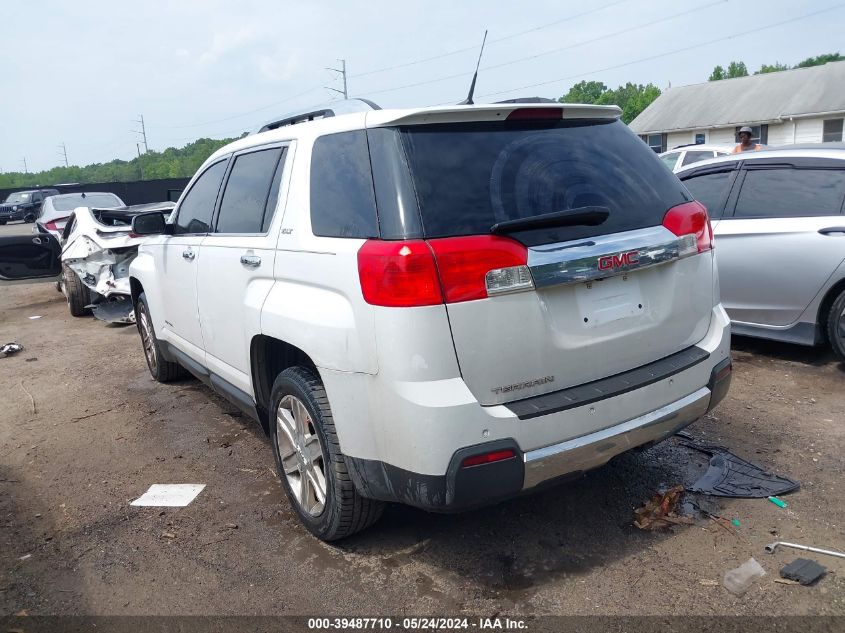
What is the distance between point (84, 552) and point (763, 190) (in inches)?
220

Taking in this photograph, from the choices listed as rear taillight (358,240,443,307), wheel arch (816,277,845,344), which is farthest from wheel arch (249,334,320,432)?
wheel arch (816,277,845,344)

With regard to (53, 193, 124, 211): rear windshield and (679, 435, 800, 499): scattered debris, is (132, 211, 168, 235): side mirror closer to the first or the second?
(679, 435, 800, 499): scattered debris

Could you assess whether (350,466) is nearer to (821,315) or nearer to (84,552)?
(84,552)

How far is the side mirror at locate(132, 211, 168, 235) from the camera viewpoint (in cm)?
482

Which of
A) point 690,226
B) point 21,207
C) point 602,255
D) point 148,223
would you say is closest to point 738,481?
point 690,226

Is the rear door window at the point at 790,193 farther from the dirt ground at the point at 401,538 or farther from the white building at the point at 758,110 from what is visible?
the white building at the point at 758,110

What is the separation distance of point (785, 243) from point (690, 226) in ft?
9.05

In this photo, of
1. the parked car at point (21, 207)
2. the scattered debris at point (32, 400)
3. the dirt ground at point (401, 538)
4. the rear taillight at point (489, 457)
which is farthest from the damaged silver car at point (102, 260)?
the parked car at point (21, 207)

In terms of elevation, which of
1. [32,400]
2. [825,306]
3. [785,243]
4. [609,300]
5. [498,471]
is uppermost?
[609,300]

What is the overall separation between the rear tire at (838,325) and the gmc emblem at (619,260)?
3184 mm

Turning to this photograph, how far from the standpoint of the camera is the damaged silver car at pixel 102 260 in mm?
8938

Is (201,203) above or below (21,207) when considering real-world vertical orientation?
above

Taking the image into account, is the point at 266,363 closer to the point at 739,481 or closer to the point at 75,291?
the point at 739,481

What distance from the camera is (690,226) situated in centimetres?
315
